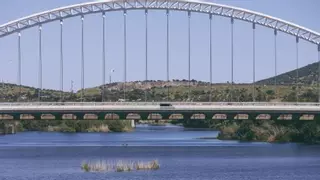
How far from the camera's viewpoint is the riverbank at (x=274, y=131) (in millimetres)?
97219

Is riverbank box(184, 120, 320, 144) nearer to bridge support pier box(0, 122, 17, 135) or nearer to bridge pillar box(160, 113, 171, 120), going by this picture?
bridge pillar box(160, 113, 171, 120)

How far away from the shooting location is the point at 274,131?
104188 mm

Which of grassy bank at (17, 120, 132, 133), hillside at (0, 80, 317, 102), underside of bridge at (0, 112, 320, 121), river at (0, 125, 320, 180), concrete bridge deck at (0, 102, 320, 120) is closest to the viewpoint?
river at (0, 125, 320, 180)

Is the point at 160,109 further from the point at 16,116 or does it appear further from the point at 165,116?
the point at 16,116

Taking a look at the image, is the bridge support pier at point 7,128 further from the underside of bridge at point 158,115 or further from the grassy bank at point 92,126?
the underside of bridge at point 158,115

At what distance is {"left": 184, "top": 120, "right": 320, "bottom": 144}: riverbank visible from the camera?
97.2 m

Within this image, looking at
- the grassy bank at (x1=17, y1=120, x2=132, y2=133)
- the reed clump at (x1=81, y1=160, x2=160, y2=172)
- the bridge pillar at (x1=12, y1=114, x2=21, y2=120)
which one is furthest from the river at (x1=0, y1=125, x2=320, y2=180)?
the grassy bank at (x1=17, y1=120, x2=132, y2=133)

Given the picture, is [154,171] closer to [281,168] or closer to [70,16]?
[281,168]

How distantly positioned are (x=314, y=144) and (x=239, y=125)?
1953 cm

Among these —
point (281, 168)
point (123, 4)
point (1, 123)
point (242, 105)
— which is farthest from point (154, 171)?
point (1, 123)

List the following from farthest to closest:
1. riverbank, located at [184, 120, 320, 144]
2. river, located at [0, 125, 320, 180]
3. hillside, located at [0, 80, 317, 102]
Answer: hillside, located at [0, 80, 317, 102], riverbank, located at [184, 120, 320, 144], river, located at [0, 125, 320, 180]

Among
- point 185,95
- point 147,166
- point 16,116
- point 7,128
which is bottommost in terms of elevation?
point 147,166

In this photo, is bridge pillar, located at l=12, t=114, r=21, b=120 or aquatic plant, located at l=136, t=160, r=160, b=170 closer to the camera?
aquatic plant, located at l=136, t=160, r=160, b=170

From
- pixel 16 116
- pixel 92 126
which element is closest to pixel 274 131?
pixel 16 116
